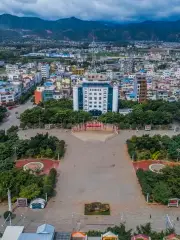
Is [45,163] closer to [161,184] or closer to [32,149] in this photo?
[32,149]

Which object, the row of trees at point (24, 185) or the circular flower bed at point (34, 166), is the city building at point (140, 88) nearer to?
the circular flower bed at point (34, 166)

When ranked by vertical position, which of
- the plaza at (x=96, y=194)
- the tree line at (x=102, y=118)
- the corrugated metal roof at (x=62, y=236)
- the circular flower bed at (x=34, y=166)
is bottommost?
the plaza at (x=96, y=194)

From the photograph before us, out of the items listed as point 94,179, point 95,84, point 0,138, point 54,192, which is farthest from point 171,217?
point 95,84

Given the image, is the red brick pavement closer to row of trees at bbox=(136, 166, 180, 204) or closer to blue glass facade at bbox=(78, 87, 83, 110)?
row of trees at bbox=(136, 166, 180, 204)

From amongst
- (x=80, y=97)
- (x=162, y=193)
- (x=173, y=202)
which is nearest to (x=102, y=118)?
(x=80, y=97)

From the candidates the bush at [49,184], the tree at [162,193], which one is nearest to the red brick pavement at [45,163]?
the bush at [49,184]

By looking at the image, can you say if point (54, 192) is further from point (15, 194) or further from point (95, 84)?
point (95, 84)
